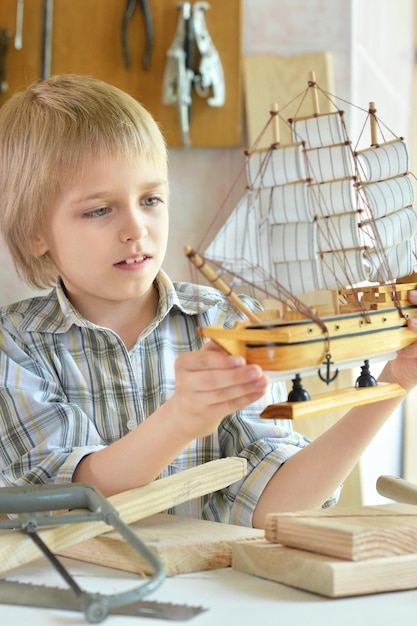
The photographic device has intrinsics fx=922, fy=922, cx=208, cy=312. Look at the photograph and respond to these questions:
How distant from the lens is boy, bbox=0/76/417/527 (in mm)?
1129

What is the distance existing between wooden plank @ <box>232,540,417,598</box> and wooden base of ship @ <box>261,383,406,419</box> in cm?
12

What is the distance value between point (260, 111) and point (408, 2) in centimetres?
107

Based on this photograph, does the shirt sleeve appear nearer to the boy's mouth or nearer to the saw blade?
the boy's mouth

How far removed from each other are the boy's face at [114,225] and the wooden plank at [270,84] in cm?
69

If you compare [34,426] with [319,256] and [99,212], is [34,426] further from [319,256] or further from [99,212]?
[319,256]

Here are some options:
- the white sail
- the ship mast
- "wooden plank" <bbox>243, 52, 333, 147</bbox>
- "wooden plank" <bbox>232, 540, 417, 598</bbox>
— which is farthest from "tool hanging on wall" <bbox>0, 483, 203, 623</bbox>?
"wooden plank" <bbox>243, 52, 333, 147</bbox>

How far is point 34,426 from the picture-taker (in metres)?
1.18

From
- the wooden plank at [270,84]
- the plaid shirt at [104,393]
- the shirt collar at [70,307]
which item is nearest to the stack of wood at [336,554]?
the plaid shirt at [104,393]

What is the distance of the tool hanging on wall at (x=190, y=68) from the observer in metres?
1.83

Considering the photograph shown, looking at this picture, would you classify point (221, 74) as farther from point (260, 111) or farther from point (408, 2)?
point (408, 2)

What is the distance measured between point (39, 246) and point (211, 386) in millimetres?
560

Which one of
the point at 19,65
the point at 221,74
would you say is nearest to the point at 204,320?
the point at 221,74

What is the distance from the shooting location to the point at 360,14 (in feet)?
6.43

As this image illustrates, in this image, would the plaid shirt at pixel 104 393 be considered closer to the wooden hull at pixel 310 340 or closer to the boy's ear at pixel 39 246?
the boy's ear at pixel 39 246
